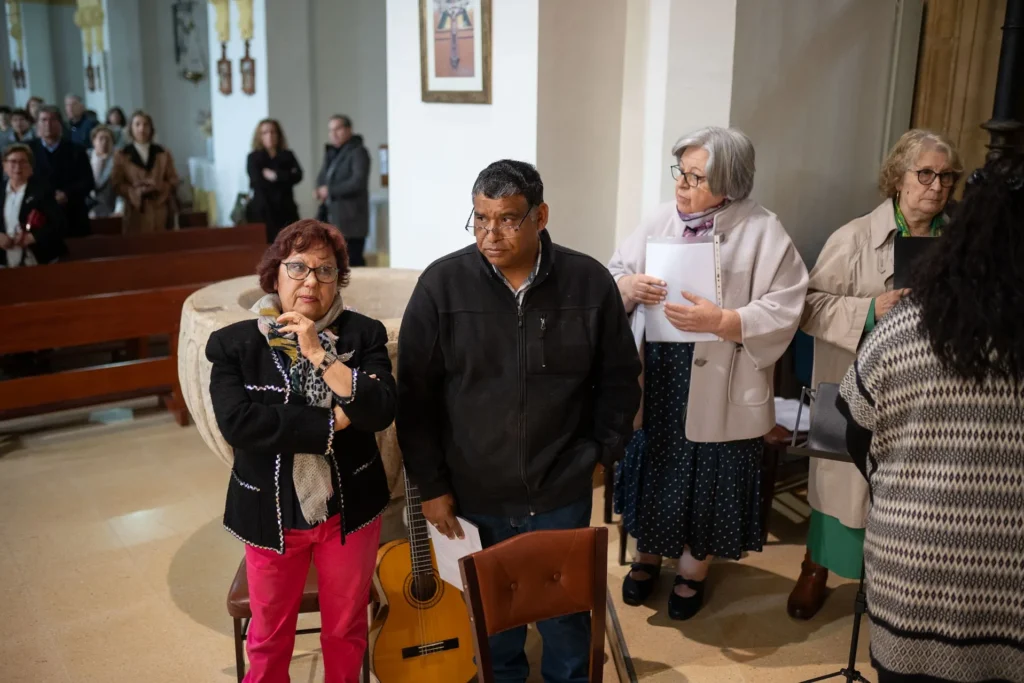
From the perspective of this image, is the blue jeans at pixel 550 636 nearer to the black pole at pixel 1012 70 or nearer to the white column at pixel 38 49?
the black pole at pixel 1012 70

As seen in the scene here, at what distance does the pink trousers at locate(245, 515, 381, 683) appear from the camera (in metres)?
2.10

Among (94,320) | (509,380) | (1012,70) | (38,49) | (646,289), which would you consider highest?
(38,49)

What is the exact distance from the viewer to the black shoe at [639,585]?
9.70ft

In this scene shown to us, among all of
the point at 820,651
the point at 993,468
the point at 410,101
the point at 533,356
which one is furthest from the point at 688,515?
the point at 410,101

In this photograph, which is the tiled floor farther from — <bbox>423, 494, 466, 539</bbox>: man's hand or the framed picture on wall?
the framed picture on wall

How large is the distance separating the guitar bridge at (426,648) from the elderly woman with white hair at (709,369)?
73 centimetres

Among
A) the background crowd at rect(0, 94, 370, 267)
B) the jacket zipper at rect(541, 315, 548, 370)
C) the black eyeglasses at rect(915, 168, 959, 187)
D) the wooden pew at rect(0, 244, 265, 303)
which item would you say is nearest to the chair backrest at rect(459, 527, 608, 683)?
the jacket zipper at rect(541, 315, 548, 370)

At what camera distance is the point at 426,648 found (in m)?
2.43

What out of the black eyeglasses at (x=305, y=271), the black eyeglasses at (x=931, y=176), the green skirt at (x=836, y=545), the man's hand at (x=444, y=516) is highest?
the black eyeglasses at (x=931, y=176)

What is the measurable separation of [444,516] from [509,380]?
355 millimetres

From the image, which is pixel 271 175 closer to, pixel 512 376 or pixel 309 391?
pixel 309 391

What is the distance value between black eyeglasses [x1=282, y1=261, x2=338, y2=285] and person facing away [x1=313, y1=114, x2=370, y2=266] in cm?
475

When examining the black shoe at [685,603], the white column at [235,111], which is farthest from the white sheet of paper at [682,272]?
the white column at [235,111]

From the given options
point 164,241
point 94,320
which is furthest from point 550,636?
point 164,241
